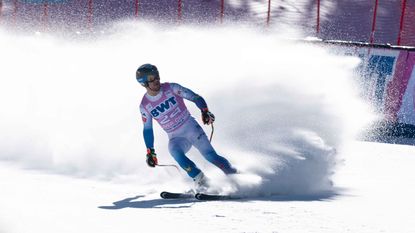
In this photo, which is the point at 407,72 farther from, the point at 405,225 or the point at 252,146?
the point at 405,225

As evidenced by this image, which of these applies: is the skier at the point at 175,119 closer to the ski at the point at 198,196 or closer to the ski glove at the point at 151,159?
the ski glove at the point at 151,159

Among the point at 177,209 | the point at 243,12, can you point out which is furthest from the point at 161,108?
the point at 243,12

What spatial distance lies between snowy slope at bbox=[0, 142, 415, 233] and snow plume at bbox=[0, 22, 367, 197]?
2.15 feet

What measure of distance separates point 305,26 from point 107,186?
45.5 ft

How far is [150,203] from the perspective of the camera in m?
8.34

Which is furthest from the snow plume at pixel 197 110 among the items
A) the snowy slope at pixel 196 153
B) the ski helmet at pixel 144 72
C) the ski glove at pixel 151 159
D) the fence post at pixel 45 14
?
the fence post at pixel 45 14

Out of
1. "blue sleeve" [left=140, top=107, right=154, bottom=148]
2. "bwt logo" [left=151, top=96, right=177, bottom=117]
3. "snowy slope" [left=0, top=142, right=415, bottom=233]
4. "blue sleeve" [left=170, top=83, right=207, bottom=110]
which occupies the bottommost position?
"snowy slope" [left=0, top=142, right=415, bottom=233]

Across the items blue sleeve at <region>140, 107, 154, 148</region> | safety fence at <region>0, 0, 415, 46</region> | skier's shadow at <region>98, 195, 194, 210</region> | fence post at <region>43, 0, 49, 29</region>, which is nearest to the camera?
skier's shadow at <region>98, 195, 194, 210</region>

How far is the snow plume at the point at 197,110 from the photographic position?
10.0m

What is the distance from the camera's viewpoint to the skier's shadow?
26.4 ft

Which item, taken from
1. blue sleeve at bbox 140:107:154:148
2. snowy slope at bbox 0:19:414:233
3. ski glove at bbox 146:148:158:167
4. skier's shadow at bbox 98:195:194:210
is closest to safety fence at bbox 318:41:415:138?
snowy slope at bbox 0:19:414:233

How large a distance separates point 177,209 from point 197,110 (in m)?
3.93

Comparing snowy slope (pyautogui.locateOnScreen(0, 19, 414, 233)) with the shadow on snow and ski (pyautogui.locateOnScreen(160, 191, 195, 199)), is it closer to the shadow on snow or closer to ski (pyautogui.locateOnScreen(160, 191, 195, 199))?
the shadow on snow

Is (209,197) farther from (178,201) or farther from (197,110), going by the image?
(197,110)
